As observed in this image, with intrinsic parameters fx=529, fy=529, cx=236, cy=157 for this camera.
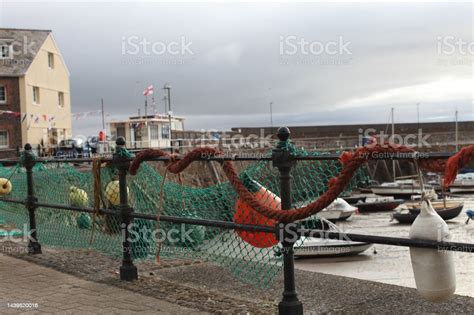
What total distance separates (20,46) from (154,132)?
1349 centimetres

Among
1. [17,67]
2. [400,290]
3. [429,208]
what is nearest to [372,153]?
[429,208]

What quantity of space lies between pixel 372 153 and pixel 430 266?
775 mm

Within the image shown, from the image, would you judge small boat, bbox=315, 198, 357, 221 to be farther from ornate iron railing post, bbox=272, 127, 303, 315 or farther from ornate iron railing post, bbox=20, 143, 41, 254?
ornate iron railing post, bbox=272, 127, 303, 315

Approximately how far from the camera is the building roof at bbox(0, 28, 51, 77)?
4212 cm

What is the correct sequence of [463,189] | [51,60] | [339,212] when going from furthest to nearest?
[51,60]
[463,189]
[339,212]

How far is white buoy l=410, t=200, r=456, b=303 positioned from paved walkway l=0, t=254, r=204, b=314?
2040 mm

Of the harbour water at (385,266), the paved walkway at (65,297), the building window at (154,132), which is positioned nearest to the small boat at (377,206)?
the harbour water at (385,266)

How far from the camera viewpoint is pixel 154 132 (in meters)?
48.9

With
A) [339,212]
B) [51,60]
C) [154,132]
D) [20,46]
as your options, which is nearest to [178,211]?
[339,212]

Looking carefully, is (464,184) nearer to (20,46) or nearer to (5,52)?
(20,46)

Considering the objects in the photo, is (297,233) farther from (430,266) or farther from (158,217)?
(158,217)

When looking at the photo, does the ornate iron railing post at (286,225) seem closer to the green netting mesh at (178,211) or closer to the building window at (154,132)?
the green netting mesh at (178,211)

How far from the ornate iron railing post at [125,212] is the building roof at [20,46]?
130 feet

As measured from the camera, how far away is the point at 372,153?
3.40 meters
